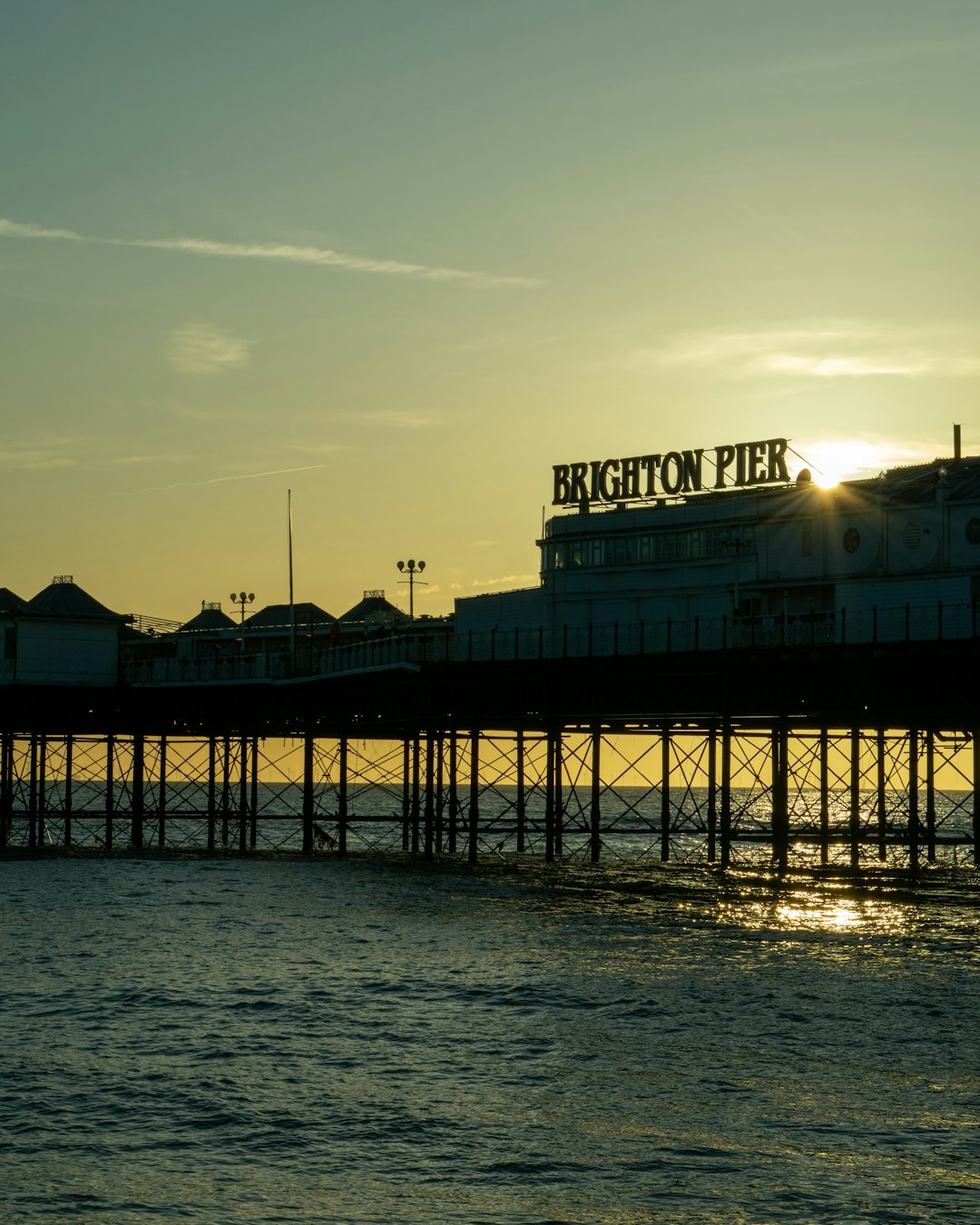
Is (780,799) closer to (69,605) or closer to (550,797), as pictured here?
(550,797)

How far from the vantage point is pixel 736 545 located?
71.5 metres

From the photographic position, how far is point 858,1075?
3011 centimetres

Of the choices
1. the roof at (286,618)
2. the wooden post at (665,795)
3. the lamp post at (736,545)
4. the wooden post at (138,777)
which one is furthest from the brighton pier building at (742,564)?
the roof at (286,618)

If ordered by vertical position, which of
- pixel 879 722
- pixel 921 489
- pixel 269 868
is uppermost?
pixel 921 489

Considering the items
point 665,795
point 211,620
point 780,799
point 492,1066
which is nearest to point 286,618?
point 211,620

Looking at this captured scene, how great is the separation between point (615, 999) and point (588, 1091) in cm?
891

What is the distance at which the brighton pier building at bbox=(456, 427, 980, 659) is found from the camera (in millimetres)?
63500

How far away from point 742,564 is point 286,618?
221ft

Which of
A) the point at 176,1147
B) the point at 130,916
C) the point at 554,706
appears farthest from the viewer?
the point at 554,706

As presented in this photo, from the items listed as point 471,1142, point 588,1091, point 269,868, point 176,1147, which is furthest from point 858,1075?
point 269,868

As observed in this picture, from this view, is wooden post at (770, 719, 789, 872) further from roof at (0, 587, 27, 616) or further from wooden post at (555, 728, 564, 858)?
roof at (0, 587, 27, 616)

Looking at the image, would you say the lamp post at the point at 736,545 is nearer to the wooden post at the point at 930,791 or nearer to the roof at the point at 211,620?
the wooden post at the point at 930,791

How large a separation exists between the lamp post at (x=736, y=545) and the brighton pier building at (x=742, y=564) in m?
0.08

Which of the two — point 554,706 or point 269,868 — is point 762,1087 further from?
point 269,868
